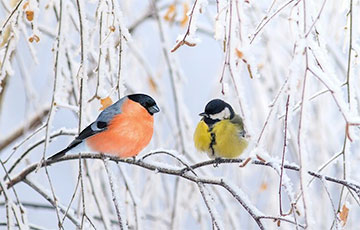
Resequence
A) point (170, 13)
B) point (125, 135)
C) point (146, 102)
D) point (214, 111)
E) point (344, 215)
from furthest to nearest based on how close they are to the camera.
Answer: point (170, 13)
point (214, 111)
point (146, 102)
point (125, 135)
point (344, 215)

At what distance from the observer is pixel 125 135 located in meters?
1.17

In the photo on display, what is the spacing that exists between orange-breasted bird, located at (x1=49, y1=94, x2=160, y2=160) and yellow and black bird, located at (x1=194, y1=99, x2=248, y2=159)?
0.86 ft

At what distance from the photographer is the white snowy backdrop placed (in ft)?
2.07

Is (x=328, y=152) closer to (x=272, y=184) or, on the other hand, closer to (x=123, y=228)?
(x=272, y=184)

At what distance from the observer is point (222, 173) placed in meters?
1.71

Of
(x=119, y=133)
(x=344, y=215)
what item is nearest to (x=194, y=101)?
(x=119, y=133)

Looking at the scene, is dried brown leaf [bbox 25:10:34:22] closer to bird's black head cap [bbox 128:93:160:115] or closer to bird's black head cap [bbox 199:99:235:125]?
bird's black head cap [bbox 128:93:160:115]

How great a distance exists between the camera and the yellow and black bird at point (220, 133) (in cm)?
145

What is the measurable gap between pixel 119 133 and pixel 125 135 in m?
0.01

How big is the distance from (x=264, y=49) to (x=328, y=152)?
37 cm

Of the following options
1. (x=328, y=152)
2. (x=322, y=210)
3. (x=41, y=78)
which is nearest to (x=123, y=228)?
(x=322, y=210)

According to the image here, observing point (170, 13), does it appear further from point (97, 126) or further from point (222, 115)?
point (97, 126)

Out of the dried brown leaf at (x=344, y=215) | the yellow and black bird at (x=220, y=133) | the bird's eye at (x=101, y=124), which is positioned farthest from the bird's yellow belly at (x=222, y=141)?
the dried brown leaf at (x=344, y=215)

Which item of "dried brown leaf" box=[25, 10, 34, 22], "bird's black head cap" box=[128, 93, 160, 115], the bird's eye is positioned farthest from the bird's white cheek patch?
"dried brown leaf" box=[25, 10, 34, 22]
